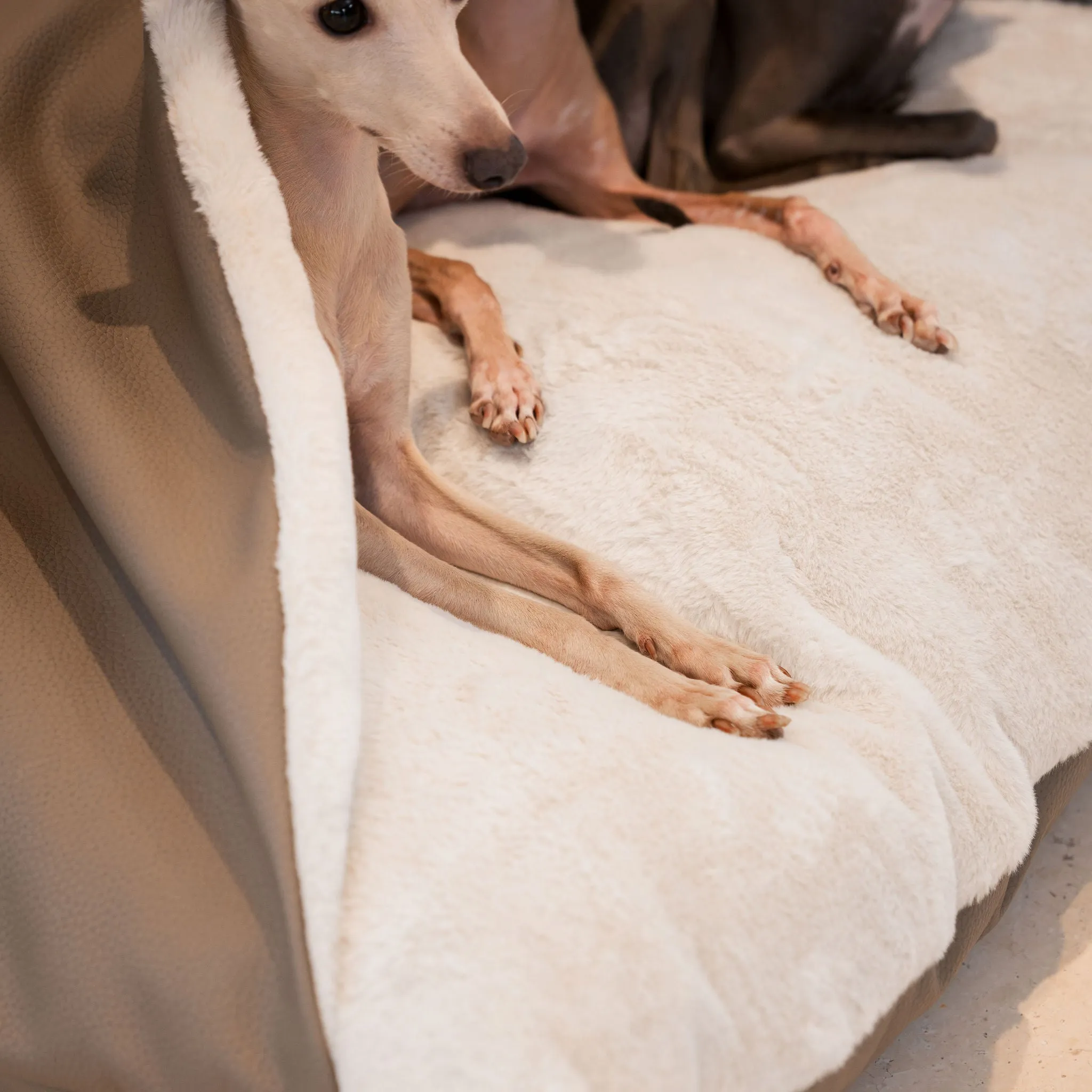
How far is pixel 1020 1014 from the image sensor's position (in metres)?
1.12

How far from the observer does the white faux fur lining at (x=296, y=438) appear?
79 cm

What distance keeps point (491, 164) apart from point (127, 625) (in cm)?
49

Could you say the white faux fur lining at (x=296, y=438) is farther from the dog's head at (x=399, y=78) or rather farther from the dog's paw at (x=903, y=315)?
the dog's paw at (x=903, y=315)

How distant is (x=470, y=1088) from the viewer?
29.1 inches

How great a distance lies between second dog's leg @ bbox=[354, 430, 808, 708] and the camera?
1.06 meters

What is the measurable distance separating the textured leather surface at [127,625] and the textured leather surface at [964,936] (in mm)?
437

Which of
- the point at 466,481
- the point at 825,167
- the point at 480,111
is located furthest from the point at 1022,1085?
the point at 825,167

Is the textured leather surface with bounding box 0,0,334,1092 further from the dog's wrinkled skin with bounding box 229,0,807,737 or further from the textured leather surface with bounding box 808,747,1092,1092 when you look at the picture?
the textured leather surface with bounding box 808,747,1092,1092

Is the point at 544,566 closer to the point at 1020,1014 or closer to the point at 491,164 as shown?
the point at 491,164

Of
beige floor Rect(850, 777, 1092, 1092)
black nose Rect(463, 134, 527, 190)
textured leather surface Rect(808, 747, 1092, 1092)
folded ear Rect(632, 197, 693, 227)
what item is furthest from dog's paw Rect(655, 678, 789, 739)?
folded ear Rect(632, 197, 693, 227)

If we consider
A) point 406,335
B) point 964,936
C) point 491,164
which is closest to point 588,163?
point 406,335

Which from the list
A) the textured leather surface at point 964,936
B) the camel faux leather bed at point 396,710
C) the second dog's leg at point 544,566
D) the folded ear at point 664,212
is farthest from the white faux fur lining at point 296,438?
the folded ear at point 664,212

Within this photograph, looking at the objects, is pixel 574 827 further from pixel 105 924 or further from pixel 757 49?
pixel 757 49

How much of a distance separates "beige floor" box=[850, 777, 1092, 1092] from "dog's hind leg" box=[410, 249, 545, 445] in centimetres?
72
